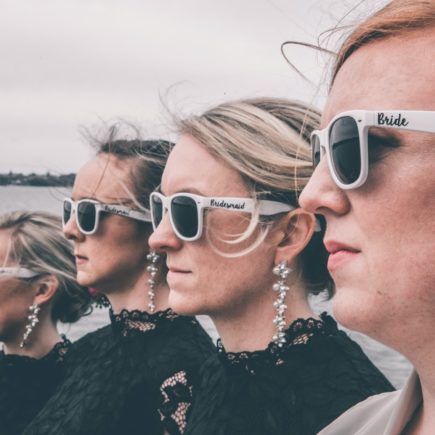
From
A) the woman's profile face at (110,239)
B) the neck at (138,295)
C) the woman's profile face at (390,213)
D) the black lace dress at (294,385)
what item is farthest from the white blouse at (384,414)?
the woman's profile face at (110,239)

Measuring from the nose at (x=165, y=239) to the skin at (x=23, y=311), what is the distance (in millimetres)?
2018

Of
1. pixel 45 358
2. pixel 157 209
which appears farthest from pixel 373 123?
pixel 45 358

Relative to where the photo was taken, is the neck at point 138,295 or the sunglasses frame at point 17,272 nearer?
the neck at point 138,295

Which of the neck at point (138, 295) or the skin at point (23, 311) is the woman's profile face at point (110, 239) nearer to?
the neck at point (138, 295)

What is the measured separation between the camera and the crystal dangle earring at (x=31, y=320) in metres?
4.62

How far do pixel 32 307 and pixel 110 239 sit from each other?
1.14 m

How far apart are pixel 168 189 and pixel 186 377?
886 millimetres

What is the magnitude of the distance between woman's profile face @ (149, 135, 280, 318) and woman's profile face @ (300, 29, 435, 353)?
1.15 m

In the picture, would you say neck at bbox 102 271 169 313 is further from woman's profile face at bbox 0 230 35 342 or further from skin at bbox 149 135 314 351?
woman's profile face at bbox 0 230 35 342

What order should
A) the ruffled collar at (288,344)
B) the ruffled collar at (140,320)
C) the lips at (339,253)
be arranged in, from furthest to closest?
1. the ruffled collar at (140,320)
2. the ruffled collar at (288,344)
3. the lips at (339,253)

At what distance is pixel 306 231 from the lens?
2791 mm

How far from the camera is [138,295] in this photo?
378 cm

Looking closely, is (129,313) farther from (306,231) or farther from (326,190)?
(326,190)

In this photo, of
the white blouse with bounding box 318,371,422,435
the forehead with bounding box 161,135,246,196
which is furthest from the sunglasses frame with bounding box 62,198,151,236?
the white blouse with bounding box 318,371,422,435
